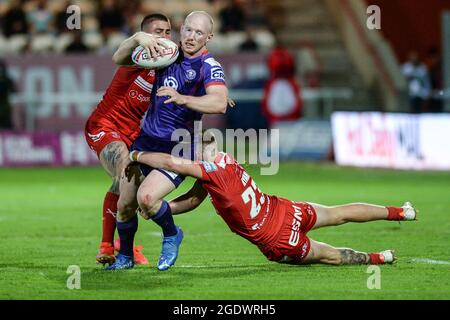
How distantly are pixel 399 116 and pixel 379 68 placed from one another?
19.1ft

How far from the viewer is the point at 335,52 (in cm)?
→ 2895

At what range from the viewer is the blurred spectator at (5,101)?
2394 centimetres

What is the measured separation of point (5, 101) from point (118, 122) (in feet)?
45.0

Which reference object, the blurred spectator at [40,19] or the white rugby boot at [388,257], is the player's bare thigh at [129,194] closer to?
the white rugby boot at [388,257]

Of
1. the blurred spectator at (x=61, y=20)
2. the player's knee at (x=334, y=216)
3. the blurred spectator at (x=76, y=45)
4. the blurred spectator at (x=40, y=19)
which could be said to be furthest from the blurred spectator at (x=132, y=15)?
the player's knee at (x=334, y=216)

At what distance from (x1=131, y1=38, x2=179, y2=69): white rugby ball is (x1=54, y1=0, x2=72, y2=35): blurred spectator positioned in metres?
17.3

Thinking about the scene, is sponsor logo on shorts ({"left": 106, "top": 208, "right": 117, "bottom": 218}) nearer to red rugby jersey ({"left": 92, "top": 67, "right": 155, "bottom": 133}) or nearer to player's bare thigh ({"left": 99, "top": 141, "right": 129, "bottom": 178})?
player's bare thigh ({"left": 99, "top": 141, "right": 129, "bottom": 178})

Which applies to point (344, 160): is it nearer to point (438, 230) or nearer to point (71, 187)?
point (71, 187)

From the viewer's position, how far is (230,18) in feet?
91.9

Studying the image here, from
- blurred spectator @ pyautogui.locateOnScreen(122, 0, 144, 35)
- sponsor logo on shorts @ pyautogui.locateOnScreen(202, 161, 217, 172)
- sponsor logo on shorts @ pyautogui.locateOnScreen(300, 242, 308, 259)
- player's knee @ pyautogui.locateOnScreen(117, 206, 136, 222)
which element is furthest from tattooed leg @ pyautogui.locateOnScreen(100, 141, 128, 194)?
blurred spectator @ pyautogui.locateOnScreen(122, 0, 144, 35)

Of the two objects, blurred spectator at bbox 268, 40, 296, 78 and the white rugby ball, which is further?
blurred spectator at bbox 268, 40, 296, 78

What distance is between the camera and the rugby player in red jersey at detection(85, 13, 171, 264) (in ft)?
33.9

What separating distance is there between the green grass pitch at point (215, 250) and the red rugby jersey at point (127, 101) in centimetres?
137

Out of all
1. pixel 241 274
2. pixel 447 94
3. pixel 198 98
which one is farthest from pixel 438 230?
pixel 447 94
